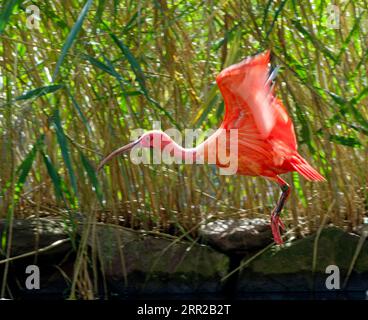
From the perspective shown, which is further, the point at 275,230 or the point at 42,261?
the point at 42,261

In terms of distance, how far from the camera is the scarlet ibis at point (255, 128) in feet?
9.43

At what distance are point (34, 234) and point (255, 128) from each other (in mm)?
1374

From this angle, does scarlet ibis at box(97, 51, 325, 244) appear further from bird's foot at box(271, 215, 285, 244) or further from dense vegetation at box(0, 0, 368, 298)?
dense vegetation at box(0, 0, 368, 298)

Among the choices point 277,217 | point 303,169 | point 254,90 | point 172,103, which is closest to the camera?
point 254,90

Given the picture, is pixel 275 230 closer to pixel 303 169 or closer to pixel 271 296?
pixel 303 169

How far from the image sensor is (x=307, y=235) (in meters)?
4.20

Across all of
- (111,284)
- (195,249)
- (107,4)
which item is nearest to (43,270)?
(111,284)

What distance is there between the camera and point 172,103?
13.3 feet

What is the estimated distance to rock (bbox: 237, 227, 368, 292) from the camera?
4094mm

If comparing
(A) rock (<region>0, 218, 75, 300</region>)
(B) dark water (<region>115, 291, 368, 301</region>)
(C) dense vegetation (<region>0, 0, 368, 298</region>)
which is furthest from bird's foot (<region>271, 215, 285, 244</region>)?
(A) rock (<region>0, 218, 75, 300</region>)

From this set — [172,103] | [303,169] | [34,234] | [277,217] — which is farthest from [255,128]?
[34,234]

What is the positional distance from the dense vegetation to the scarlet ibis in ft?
1.66

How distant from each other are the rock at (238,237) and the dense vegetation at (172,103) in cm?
7

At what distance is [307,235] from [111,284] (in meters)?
0.88
